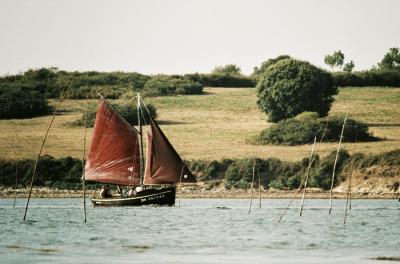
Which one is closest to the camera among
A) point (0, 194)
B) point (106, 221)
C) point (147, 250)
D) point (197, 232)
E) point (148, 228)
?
point (147, 250)

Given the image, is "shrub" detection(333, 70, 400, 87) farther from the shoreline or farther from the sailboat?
the sailboat

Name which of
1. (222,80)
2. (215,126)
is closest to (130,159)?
(215,126)

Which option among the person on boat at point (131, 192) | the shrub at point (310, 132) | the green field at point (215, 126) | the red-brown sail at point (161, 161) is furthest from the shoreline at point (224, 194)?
the shrub at point (310, 132)

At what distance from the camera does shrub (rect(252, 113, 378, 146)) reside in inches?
3976

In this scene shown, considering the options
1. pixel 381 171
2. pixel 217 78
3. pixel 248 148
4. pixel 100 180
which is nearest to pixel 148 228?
pixel 100 180

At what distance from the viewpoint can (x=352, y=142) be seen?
99.9 meters

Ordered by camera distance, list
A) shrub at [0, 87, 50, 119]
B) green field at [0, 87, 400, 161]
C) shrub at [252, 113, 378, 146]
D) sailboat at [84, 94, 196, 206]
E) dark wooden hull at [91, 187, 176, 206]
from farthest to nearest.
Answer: shrub at [0, 87, 50, 119], shrub at [252, 113, 378, 146], green field at [0, 87, 400, 161], dark wooden hull at [91, 187, 176, 206], sailboat at [84, 94, 196, 206]

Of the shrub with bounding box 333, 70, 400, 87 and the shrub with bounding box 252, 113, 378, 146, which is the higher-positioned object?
the shrub with bounding box 333, 70, 400, 87

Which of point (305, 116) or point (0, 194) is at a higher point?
point (305, 116)

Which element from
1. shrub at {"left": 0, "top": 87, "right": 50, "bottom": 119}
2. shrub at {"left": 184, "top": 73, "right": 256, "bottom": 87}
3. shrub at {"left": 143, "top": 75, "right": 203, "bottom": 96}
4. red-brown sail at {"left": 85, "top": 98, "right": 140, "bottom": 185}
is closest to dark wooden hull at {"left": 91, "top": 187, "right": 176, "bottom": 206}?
red-brown sail at {"left": 85, "top": 98, "right": 140, "bottom": 185}

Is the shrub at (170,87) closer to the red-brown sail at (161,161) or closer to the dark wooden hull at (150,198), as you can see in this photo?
the dark wooden hull at (150,198)

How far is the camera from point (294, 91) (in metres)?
118

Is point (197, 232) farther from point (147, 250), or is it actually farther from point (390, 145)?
point (390, 145)

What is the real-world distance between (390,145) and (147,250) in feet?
199
